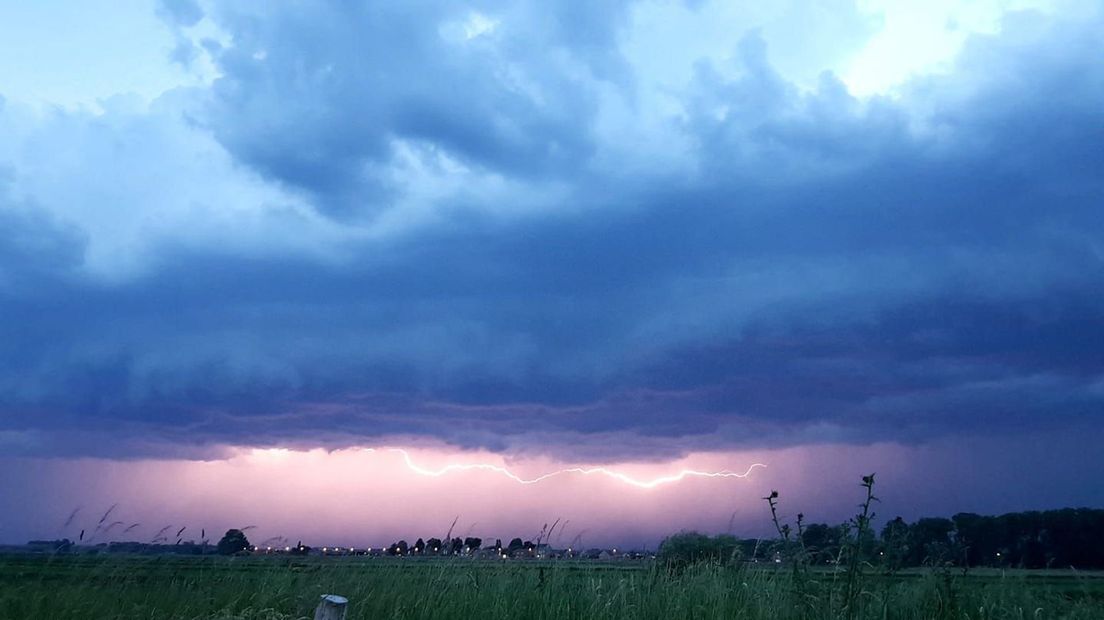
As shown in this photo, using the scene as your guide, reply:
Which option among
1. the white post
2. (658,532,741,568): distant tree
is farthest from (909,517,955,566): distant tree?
the white post

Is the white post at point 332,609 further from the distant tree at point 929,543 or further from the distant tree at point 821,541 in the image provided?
the distant tree at point 929,543

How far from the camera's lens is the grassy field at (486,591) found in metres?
9.41

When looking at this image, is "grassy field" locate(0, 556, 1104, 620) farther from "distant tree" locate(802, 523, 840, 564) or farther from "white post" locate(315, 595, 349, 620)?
"white post" locate(315, 595, 349, 620)

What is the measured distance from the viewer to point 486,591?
34.8ft

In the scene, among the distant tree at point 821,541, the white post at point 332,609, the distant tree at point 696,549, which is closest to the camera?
the white post at point 332,609

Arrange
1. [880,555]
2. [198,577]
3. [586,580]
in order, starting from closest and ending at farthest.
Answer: [880,555], [586,580], [198,577]

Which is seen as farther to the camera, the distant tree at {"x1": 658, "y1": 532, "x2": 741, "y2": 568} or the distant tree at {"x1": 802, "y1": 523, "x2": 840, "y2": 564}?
the distant tree at {"x1": 658, "y1": 532, "x2": 741, "y2": 568}

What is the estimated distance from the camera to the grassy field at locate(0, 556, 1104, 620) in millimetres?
9414

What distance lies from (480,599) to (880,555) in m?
4.62

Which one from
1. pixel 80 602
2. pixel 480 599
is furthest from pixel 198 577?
pixel 480 599

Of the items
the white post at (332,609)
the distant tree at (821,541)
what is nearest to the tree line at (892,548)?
the distant tree at (821,541)

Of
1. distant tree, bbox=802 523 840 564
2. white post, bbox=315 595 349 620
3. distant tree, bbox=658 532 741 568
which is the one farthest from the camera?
distant tree, bbox=658 532 741 568

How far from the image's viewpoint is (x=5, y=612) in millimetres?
8930

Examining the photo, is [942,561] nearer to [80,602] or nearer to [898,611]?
[898,611]
